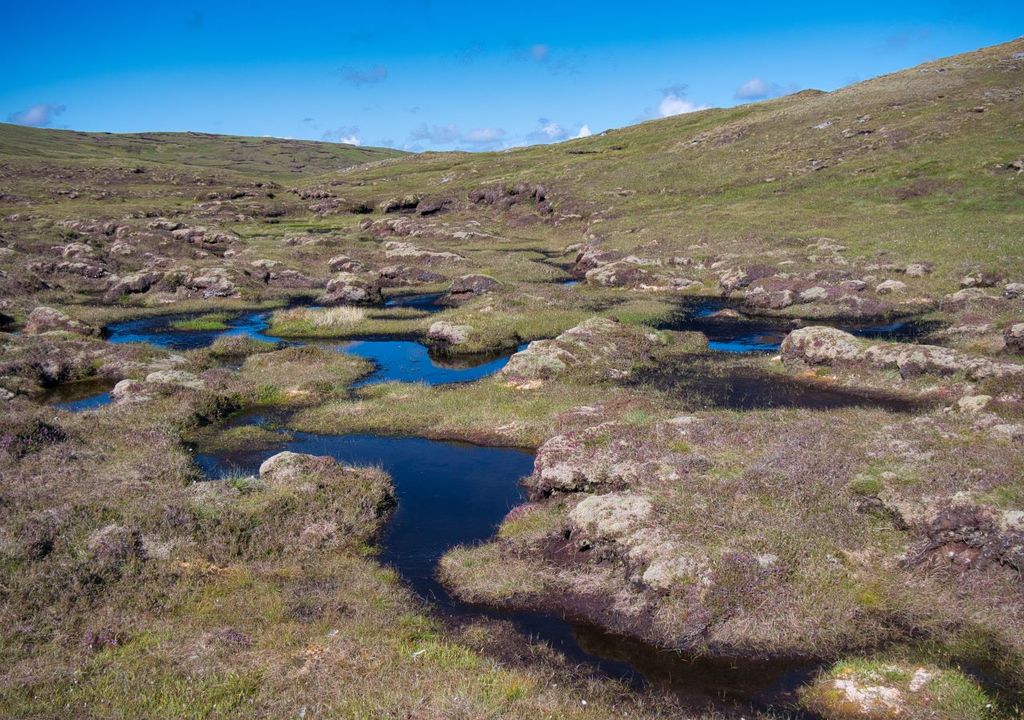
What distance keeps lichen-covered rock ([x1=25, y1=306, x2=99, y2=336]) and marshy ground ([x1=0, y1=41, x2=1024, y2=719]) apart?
12.8 inches

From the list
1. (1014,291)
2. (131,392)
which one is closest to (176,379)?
(131,392)

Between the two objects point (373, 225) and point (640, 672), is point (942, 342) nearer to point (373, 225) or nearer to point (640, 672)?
point (640, 672)

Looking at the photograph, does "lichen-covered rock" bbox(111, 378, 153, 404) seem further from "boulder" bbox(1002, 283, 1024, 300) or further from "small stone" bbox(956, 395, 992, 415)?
"boulder" bbox(1002, 283, 1024, 300)

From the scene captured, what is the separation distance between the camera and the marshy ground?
14.3 meters

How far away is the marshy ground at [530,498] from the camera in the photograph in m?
14.3

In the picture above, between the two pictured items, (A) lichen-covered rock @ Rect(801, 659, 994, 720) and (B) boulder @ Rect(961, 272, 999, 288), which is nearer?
(A) lichen-covered rock @ Rect(801, 659, 994, 720)

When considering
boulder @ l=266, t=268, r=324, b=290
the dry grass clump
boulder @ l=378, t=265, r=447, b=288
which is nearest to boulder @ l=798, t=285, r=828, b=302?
the dry grass clump

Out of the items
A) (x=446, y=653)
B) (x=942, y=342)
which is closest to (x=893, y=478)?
(x=446, y=653)

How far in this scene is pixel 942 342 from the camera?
43906 millimetres

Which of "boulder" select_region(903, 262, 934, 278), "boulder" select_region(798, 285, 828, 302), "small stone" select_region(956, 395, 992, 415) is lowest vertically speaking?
"small stone" select_region(956, 395, 992, 415)

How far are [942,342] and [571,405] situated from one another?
27.8 meters

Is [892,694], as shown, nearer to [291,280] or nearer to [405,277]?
[405,277]

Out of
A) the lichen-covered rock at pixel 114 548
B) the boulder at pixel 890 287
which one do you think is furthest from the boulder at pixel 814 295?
the lichen-covered rock at pixel 114 548

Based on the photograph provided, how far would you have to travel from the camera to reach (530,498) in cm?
2441
